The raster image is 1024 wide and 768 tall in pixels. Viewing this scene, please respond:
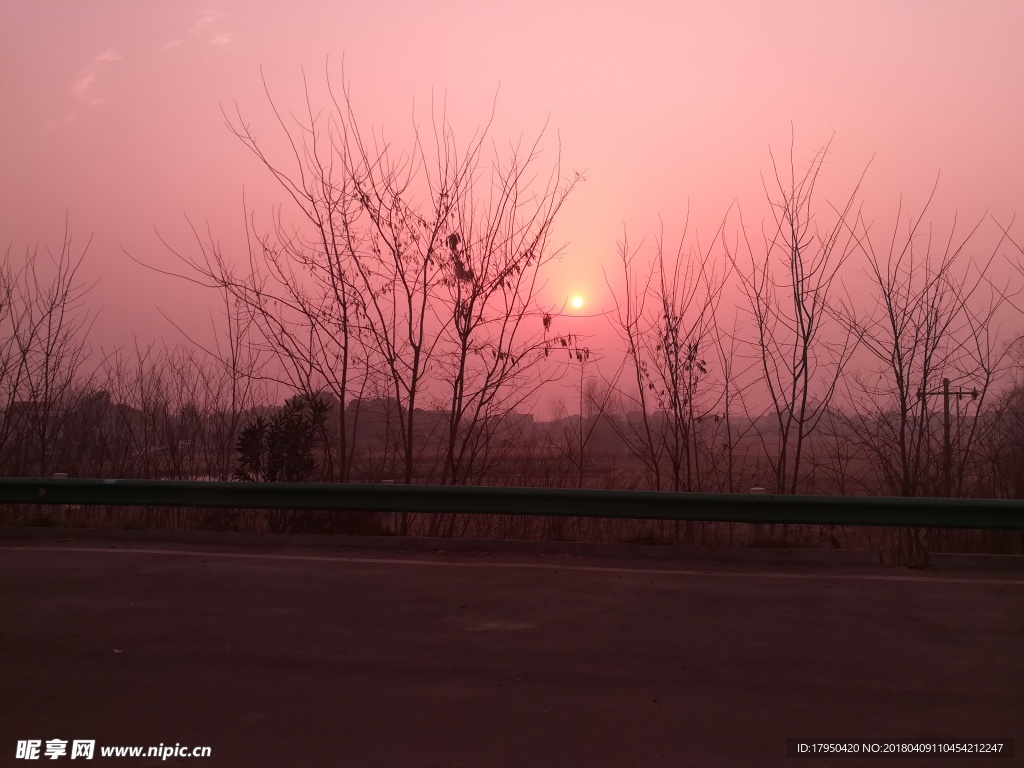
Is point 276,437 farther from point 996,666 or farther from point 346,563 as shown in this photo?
point 996,666

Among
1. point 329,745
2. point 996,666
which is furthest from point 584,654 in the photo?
point 996,666

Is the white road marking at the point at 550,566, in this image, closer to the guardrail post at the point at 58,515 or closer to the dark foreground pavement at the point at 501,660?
the dark foreground pavement at the point at 501,660

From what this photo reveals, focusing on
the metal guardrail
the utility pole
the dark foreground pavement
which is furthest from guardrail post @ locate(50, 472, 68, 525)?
the utility pole

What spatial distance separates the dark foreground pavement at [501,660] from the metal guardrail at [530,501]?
476 millimetres

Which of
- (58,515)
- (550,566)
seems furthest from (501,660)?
(58,515)

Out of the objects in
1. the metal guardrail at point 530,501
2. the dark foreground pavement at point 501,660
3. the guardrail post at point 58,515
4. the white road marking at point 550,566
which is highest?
the metal guardrail at point 530,501

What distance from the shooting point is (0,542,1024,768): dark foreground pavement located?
4016mm

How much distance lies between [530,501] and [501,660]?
2933 millimetres

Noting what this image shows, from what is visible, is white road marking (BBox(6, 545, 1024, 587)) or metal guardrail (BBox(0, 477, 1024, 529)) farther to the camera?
metal guardrail (BBox(0, 477, 1024, 529))

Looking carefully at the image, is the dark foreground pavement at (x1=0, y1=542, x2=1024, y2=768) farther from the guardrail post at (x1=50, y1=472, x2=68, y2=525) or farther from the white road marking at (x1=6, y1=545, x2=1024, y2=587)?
the guardrail post at (x1=50, y1=472, x2=68, y2=525)

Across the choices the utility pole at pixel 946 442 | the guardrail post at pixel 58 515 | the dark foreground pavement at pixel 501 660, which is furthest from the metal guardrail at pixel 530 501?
the utility pole at pixel 946 442

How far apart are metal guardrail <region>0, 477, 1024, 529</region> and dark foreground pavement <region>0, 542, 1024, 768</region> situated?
18.7 inches

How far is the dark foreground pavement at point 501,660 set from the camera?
13.2 ft

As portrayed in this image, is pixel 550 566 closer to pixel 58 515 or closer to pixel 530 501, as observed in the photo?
pixel 530 501
